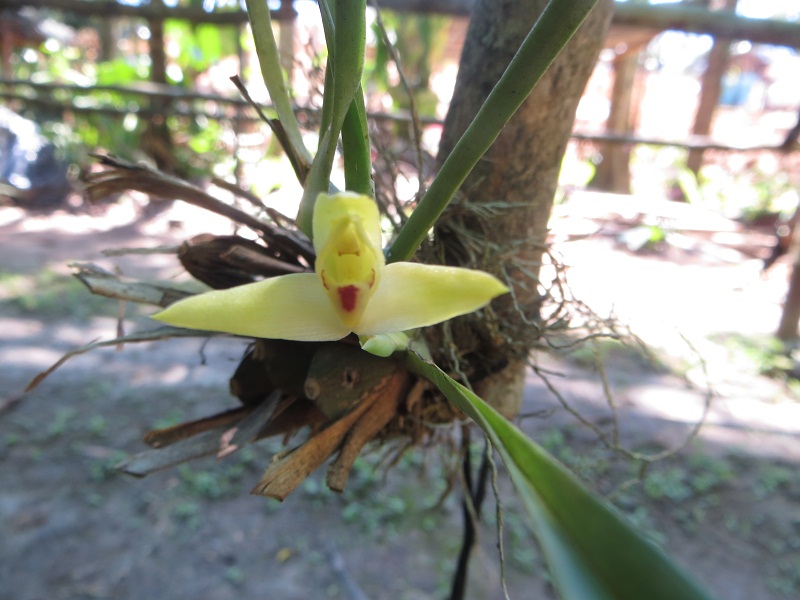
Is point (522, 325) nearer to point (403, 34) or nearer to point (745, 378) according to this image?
point (745, 378)

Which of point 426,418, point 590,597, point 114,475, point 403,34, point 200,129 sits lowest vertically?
point 114,475

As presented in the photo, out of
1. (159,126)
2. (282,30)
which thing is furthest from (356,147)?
(282,30)

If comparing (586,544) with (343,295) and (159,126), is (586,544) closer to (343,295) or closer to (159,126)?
(343,295)

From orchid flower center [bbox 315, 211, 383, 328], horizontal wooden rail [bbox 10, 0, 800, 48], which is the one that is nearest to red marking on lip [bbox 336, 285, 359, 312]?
orchid flower center [bbox 315, 211, 383, 328]

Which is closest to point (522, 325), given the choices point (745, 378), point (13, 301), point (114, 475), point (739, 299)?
point (114, 475)

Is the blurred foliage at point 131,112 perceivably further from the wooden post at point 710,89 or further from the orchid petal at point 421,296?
the wooden post at point 710,89

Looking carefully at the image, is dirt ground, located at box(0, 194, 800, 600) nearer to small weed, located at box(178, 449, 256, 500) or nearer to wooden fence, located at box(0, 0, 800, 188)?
small weed, located at box(178, 449, 256, 500)
